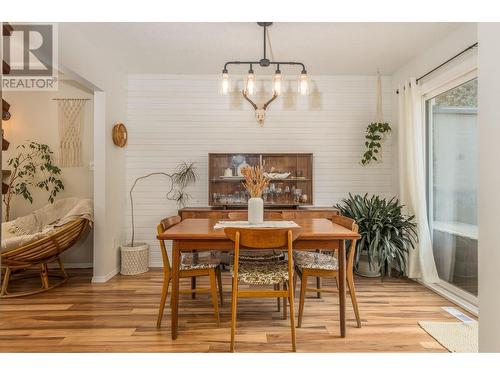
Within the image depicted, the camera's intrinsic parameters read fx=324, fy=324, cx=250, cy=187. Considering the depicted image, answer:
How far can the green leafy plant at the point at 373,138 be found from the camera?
4.21 meters

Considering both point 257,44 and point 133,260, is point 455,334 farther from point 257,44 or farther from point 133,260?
point 133,260

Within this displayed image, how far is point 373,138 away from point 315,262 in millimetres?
2300

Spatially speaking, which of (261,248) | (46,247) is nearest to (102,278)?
(46,247)

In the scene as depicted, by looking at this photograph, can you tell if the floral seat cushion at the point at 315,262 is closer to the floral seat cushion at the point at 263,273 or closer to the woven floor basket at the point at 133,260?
the floral seat cushion at the point at 263,273

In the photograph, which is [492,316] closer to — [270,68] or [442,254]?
[442,254]

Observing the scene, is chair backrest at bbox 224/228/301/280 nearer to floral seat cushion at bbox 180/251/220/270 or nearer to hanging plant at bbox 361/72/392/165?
floral seat cushion at bbox 180/251/220/270

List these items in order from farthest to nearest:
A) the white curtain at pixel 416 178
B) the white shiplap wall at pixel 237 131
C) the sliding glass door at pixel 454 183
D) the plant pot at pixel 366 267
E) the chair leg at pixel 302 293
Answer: the white shiplap wall at pixel 237 131 → the plant pot at pixel 366 267 → the white curtain at pixel 416 178 → the sliding glass door at pixel 454 183 → the chair leg at pixel 302 293

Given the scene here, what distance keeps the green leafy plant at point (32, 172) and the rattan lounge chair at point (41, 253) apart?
0.95 metres

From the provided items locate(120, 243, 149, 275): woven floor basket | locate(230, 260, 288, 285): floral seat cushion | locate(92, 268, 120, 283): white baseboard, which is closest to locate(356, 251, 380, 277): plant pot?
locate(230, 260, 288, 285): floral seat cushion

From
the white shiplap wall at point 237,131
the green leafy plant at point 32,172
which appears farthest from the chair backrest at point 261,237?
the green leafy plant at point 32,172

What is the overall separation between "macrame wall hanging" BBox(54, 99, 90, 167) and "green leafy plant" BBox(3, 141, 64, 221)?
17cm

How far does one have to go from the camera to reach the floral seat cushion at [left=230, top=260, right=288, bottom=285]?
7.42ft

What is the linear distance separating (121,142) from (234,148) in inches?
57.4
